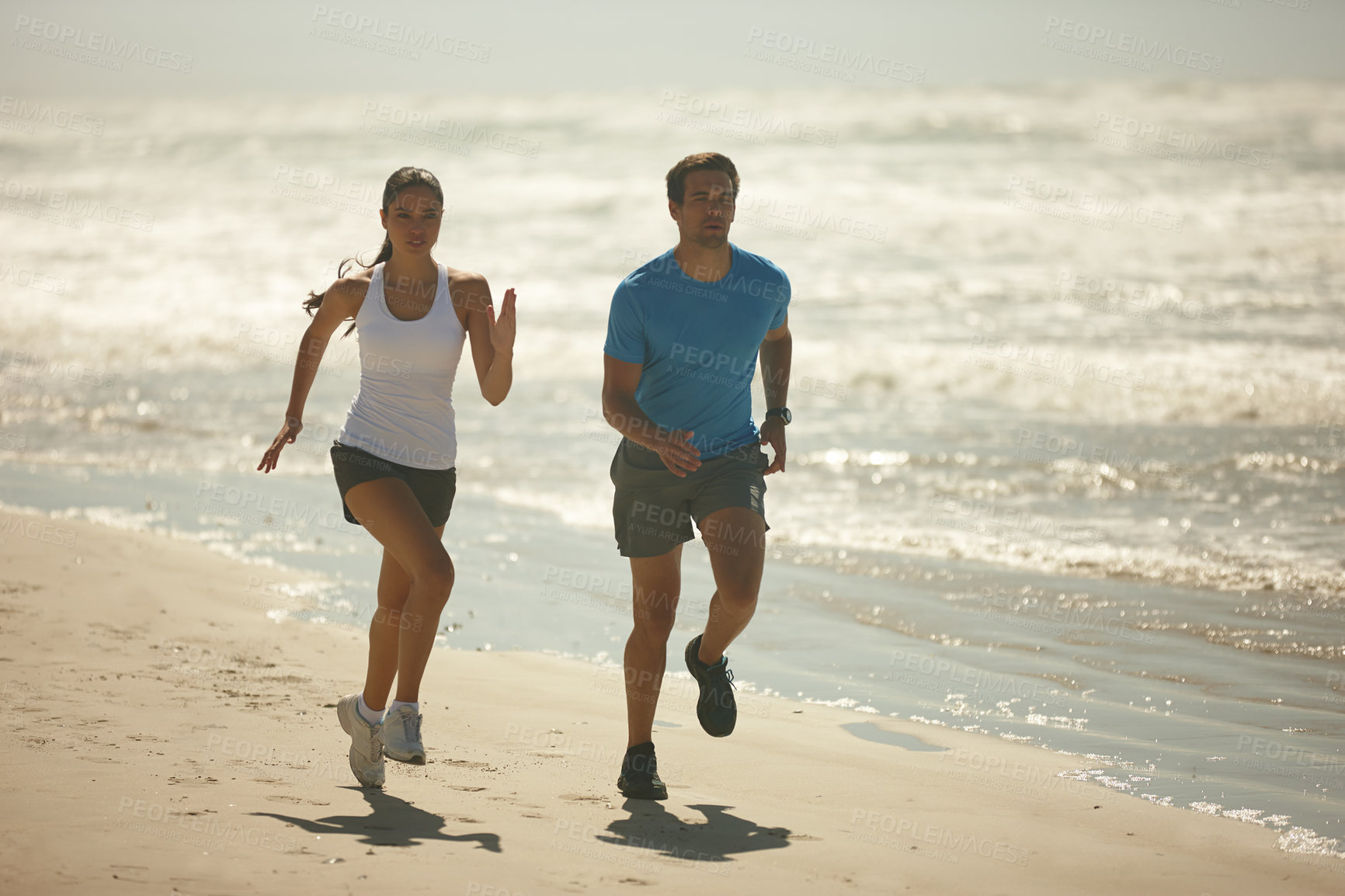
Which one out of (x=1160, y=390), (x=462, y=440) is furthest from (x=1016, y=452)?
(x=462, y=440)

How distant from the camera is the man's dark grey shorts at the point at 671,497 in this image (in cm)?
422

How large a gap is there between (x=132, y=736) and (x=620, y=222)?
24.8 m

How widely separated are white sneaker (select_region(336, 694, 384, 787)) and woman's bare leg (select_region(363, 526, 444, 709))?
0.22 feet

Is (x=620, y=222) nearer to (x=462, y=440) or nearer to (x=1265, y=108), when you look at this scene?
(x=462, y=440)

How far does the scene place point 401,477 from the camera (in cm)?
416

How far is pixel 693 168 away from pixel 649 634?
5.29 ft

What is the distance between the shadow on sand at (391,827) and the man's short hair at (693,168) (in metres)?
2.19

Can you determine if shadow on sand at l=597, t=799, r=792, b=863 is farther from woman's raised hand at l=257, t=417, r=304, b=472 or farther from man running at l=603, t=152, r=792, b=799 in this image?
woman's raised hand at l=257, t=417, r=304, b=472

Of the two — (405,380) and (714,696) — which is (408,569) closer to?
(405,380)

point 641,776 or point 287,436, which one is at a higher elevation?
point 287,436

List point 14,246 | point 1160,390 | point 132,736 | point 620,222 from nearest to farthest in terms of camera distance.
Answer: point 132,736
point 1160,390
point 14,246
point 620,222

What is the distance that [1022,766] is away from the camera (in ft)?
15.0

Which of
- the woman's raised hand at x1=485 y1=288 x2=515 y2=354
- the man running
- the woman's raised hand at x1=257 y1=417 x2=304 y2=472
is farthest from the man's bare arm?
the woman's raised hand at x1=257 y1=417 x2=304 y2=472

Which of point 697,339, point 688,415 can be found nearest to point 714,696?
point 688,415
